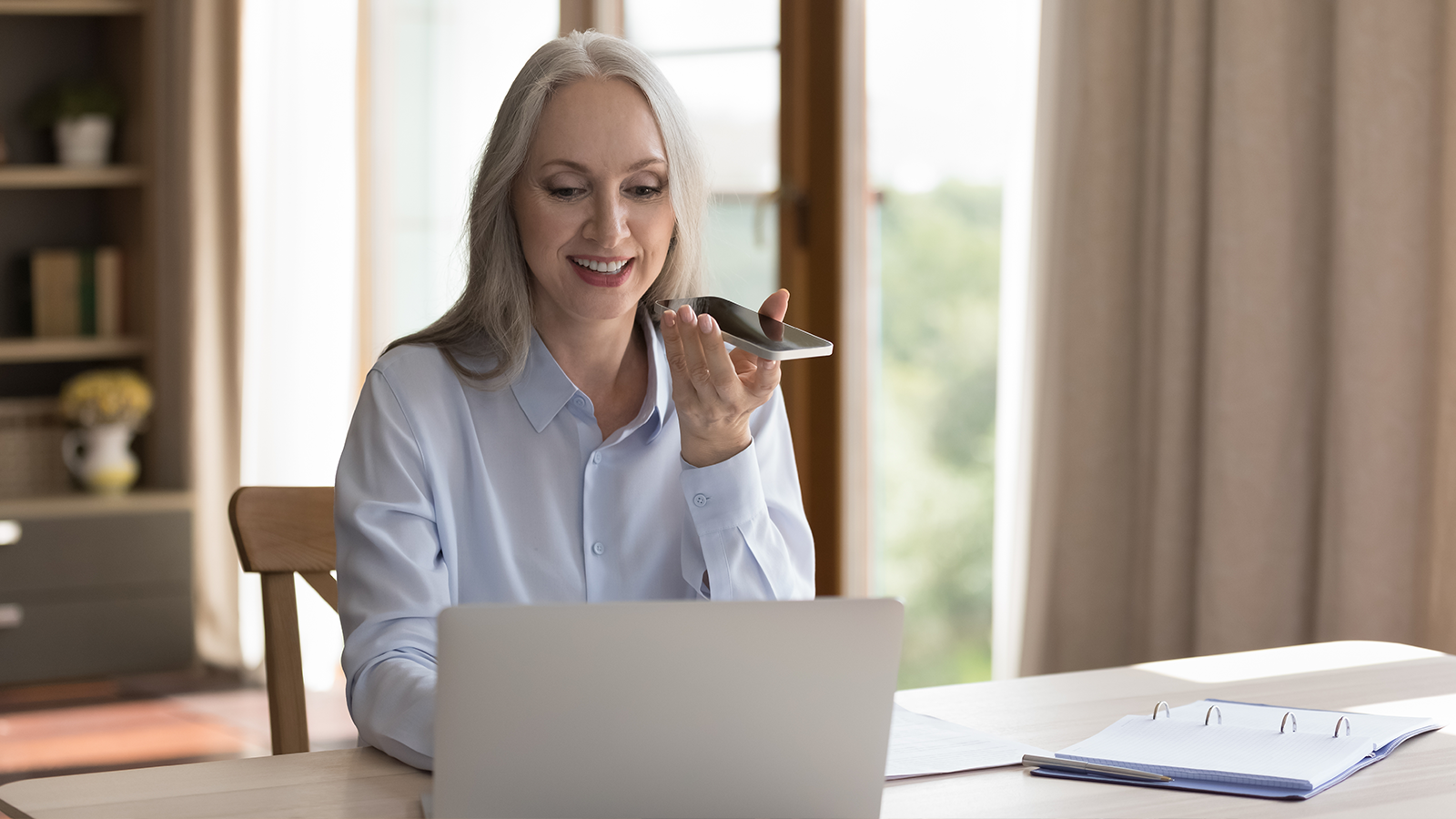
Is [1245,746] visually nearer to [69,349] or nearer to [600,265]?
[600,265]

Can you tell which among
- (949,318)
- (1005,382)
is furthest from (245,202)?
(1005,382)

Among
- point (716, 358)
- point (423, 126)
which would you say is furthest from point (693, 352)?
point (423, 126)

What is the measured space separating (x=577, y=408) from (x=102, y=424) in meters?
3.16

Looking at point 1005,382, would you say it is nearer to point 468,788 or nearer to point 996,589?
point 996,589

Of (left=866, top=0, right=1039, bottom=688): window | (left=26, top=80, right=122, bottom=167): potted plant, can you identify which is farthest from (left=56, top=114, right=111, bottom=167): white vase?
(left=866, top=0, right=1039, bottom=688): window

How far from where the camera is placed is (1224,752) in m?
1.10

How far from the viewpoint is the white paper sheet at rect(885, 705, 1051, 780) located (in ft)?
3.54

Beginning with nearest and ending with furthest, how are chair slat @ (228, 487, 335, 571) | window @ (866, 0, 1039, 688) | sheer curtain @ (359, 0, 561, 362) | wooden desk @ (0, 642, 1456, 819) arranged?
→ wooden desk @ (0, 642, 1456, 819)
chair slat @ (228, 487, 335, 571)
window @ (866, 0, 1039, 688)
sheer curtain @ (359, 0, 561, 362)

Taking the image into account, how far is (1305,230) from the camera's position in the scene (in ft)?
7.54

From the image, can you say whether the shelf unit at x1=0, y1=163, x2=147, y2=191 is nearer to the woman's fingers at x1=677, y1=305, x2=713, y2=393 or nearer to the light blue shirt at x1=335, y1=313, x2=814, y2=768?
the light blue shirt at x1=335, y1=313, x2=814, y2=768

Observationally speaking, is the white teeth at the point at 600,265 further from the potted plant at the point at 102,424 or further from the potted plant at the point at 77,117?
the potted plant at the point at 77,117

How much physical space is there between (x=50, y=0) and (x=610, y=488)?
343 cm

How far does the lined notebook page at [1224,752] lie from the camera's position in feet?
3.42

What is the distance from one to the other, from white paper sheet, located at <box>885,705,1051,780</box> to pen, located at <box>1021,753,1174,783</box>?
0.01 metres
